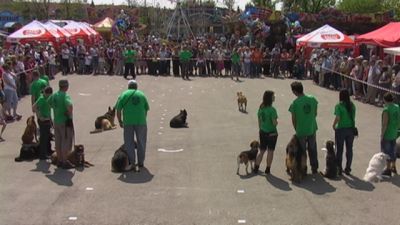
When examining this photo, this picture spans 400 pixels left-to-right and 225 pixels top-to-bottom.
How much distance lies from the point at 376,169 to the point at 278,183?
1.83 m

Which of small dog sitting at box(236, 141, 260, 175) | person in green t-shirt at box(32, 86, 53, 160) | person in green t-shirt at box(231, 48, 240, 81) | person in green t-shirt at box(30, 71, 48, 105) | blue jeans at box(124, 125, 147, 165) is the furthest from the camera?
person in green t-shirt at box(231, 48, 240, 81)

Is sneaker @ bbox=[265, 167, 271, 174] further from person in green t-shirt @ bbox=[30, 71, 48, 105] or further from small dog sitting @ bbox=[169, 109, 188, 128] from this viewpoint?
person in green t-shirt @ bbox=[30, 71, 48, 105]

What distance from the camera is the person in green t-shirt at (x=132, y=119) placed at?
10.2m

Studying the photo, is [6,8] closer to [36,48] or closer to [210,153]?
[36,48]

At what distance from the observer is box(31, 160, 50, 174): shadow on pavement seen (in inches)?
405

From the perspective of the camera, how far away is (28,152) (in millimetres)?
11102

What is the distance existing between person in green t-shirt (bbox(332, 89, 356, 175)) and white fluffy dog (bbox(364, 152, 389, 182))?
18.8 inches

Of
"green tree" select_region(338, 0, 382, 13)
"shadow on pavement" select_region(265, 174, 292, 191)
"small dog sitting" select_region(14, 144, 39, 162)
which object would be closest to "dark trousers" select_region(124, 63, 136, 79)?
"small dog sitting" select_region(14, 144, 39, 162)

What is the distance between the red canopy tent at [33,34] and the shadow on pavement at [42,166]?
18.1 metres

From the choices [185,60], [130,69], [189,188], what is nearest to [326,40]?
[185,60]

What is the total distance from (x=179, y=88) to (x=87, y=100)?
17.5 feet

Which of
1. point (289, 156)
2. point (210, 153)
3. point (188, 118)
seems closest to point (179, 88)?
point (188, 118)

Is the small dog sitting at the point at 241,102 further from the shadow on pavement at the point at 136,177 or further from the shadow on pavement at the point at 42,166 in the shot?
the shadow on pavement at the point at 42,166

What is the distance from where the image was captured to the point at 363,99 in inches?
816
